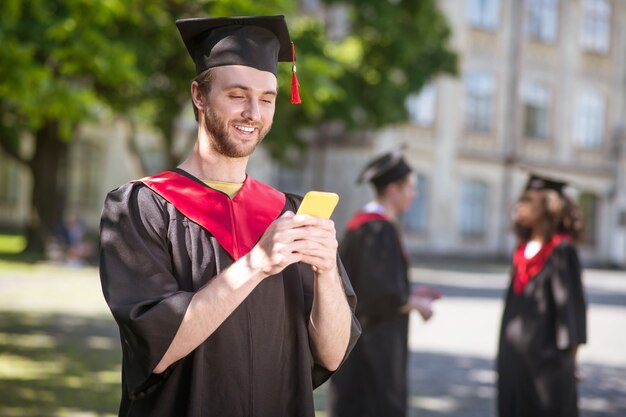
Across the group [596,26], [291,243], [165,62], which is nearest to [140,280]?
[291,243]

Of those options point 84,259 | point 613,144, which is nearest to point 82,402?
point 84,259

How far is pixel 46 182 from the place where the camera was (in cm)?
2025

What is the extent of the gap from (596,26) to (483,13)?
20.3 feet

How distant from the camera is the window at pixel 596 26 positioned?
1358 inches

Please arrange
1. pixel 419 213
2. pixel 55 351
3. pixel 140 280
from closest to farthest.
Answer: pixel 140 280 → pixel 55 351 → pixel 419 213

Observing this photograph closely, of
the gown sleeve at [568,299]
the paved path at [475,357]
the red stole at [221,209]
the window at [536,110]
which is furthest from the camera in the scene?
the window at [536,110]

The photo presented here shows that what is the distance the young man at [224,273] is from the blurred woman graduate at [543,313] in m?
3.10

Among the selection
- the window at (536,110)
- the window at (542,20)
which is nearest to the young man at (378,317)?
the window at (536,110)

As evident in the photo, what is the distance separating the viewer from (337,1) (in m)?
20.9

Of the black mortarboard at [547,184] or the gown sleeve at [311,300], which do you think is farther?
the black mortarboard at [547,184]

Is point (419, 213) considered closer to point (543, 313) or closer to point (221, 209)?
point (543, 313)

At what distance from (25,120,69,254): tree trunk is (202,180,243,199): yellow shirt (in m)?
18.5

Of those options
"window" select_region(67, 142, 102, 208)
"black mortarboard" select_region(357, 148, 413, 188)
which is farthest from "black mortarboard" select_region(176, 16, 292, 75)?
"window" select_region(67, 142, 102, 208)

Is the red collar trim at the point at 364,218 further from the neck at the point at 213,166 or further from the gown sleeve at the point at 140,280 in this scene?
the gown sleeve at the point at 140,280
